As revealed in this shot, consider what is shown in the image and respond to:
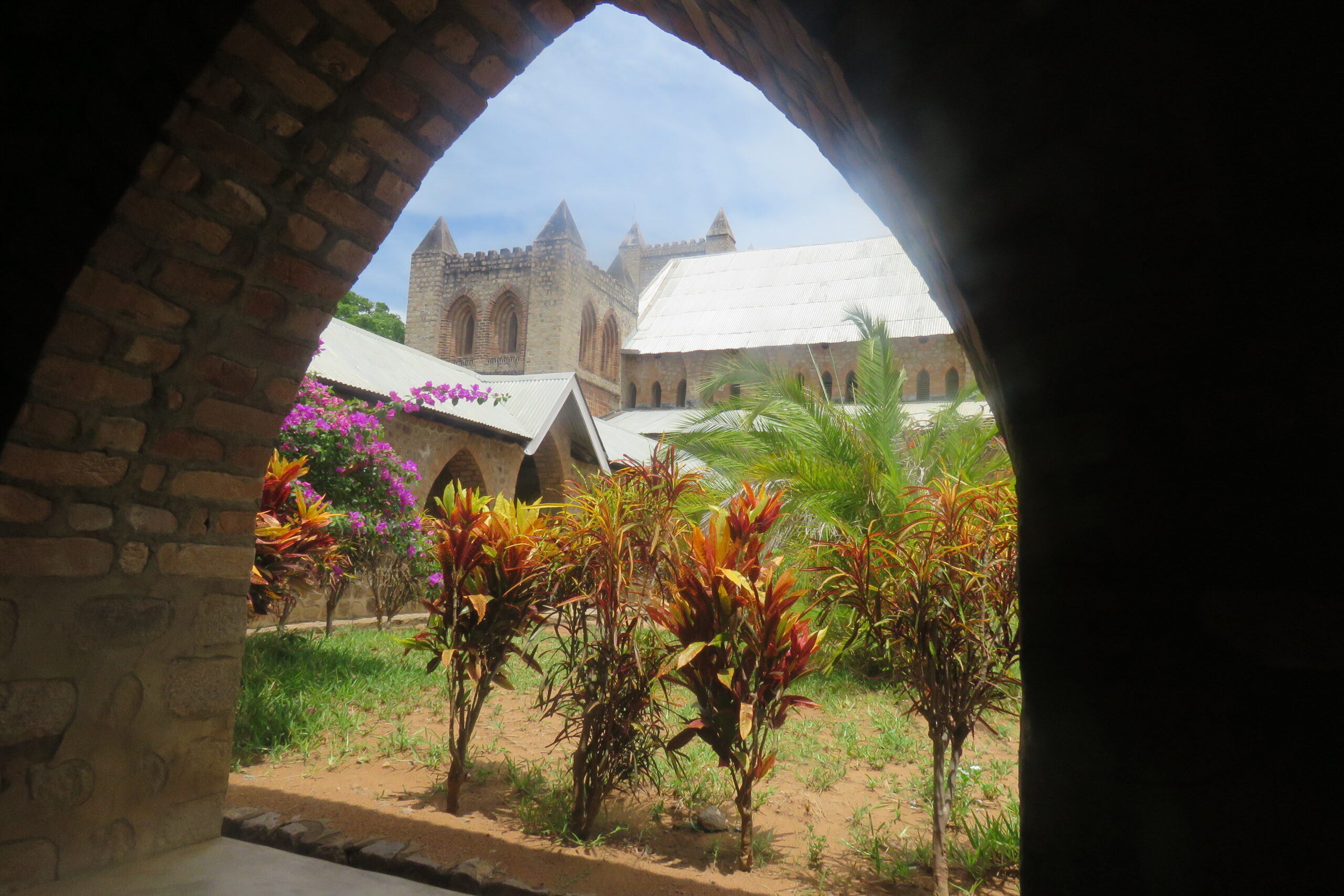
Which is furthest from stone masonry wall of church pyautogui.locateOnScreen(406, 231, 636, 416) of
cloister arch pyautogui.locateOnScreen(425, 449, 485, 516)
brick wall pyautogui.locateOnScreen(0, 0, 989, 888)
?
brick wall pyautogui.locateOnScreen(0, 0, 989, 888)

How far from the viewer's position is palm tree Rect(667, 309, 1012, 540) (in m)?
7.00

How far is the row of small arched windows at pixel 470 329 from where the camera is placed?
29.0 metres

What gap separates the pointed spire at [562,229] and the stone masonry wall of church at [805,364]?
6655 mm

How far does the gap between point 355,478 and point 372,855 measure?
14.7 feet

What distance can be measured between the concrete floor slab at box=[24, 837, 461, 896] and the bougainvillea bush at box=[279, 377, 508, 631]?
3.53m

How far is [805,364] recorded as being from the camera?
21.8m

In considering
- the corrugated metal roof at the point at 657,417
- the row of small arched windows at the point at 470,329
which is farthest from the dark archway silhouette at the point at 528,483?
the row of small arched windows at the point at 470,329

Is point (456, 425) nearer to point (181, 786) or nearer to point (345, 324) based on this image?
point (345, 324)

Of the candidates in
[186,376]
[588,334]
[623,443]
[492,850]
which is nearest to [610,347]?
[588,334]

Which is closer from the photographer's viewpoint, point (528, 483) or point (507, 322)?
point (528, 483)

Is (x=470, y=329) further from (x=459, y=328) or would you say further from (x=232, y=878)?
(x=232, y=878)

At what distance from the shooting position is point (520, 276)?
28.8 metres

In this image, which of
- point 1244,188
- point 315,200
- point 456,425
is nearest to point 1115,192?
point 1244,188

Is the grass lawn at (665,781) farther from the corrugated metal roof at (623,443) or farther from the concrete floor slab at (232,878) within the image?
the corrugated metal roof at (623,443)
